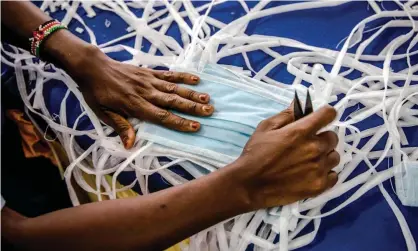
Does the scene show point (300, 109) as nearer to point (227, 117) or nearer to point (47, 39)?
point (227, 117)

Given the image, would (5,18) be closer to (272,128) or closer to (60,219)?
(60,219)

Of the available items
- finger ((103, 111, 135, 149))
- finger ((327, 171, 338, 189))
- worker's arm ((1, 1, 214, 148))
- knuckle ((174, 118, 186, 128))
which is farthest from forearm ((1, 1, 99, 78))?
finger ((327, 171, 338, 189))

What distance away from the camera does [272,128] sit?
692 millimetres

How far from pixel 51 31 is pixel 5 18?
0.10m

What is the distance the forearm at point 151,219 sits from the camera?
0.67 m

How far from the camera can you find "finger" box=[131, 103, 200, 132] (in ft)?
2.49

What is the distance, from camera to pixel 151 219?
0.68 m

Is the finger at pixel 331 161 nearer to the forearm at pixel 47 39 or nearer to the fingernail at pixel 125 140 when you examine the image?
the fingernail at pixel 125 140

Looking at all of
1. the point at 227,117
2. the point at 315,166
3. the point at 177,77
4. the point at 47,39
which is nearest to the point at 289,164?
the point at 315,166

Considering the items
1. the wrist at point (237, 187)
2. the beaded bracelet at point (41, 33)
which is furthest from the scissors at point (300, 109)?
the beaded bracelet at point (41, 33)

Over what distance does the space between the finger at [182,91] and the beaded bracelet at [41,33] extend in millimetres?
254

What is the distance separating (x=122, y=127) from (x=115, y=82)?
0.29 ft

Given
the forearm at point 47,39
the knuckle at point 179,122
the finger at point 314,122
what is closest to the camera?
the finger at point 314,122

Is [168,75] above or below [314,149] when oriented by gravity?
above
